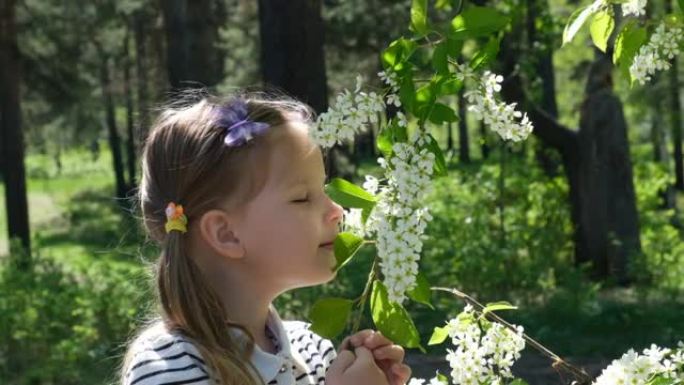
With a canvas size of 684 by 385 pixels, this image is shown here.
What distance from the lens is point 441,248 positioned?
28.1 ft

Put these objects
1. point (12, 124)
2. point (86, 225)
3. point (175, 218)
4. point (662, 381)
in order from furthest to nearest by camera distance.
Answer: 1. point (86, 225)
2. point (12, 124)
3. point (175, 218)
4. point (662, 381)

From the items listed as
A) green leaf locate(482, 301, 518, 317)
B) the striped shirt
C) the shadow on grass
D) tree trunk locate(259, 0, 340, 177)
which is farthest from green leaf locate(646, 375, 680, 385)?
the shadow on grass

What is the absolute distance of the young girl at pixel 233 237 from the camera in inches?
66.9

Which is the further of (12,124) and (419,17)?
(12,124)

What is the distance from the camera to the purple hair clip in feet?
5.90

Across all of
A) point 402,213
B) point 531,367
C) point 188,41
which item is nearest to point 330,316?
point 402,213

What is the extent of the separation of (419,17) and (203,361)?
0.60 m

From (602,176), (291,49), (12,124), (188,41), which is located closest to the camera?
(291,49)

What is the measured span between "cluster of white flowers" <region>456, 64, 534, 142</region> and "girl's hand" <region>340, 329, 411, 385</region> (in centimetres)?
35

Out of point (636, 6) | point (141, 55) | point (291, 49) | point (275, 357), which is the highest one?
point (636, 6)

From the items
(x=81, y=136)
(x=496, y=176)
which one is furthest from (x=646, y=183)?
(x=81, y=136)

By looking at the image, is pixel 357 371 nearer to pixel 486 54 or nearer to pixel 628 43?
pixel 486 54

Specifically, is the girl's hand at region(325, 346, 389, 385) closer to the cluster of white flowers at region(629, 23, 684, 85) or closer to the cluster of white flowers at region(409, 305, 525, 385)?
the cluster of white flowers at region(409, 305, 525, 385)

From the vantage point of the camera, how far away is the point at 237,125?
1.82 m
